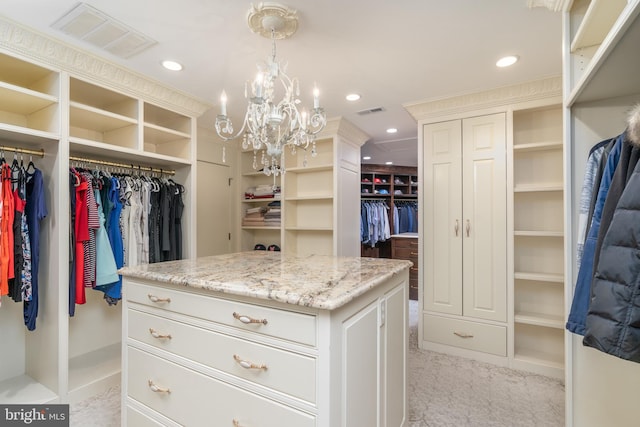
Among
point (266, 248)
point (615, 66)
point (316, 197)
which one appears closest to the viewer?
point (615, 66)

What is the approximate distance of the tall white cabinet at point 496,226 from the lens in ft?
8.80

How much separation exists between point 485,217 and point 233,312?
8.20ft

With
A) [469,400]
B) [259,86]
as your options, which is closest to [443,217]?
[469,400]

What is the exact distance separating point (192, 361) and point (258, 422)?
41 cm

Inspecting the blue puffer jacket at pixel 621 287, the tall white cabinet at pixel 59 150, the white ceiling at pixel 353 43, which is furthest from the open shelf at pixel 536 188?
the tall white cabinet at pixel 59 150

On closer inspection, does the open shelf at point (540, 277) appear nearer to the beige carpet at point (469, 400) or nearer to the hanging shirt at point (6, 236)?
the beige carpet at point (469, 400)

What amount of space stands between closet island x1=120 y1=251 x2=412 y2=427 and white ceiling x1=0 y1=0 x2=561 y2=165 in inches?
55.0

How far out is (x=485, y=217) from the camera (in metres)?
2.82

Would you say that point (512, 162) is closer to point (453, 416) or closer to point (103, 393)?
point (453, 416)

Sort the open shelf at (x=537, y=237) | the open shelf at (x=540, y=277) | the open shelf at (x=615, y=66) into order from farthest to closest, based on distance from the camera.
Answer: the open shelf at (x=537, y=237)
the open shelf at (x=540, y=277)
the open shelf at (x=615, y=66)

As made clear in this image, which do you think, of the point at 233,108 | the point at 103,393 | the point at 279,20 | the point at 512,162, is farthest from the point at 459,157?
the point at 103,393

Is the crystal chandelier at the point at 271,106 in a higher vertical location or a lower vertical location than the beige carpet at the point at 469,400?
higher

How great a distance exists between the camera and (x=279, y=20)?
1695 mm

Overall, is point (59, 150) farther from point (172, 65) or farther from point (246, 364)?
point (246, 364)
